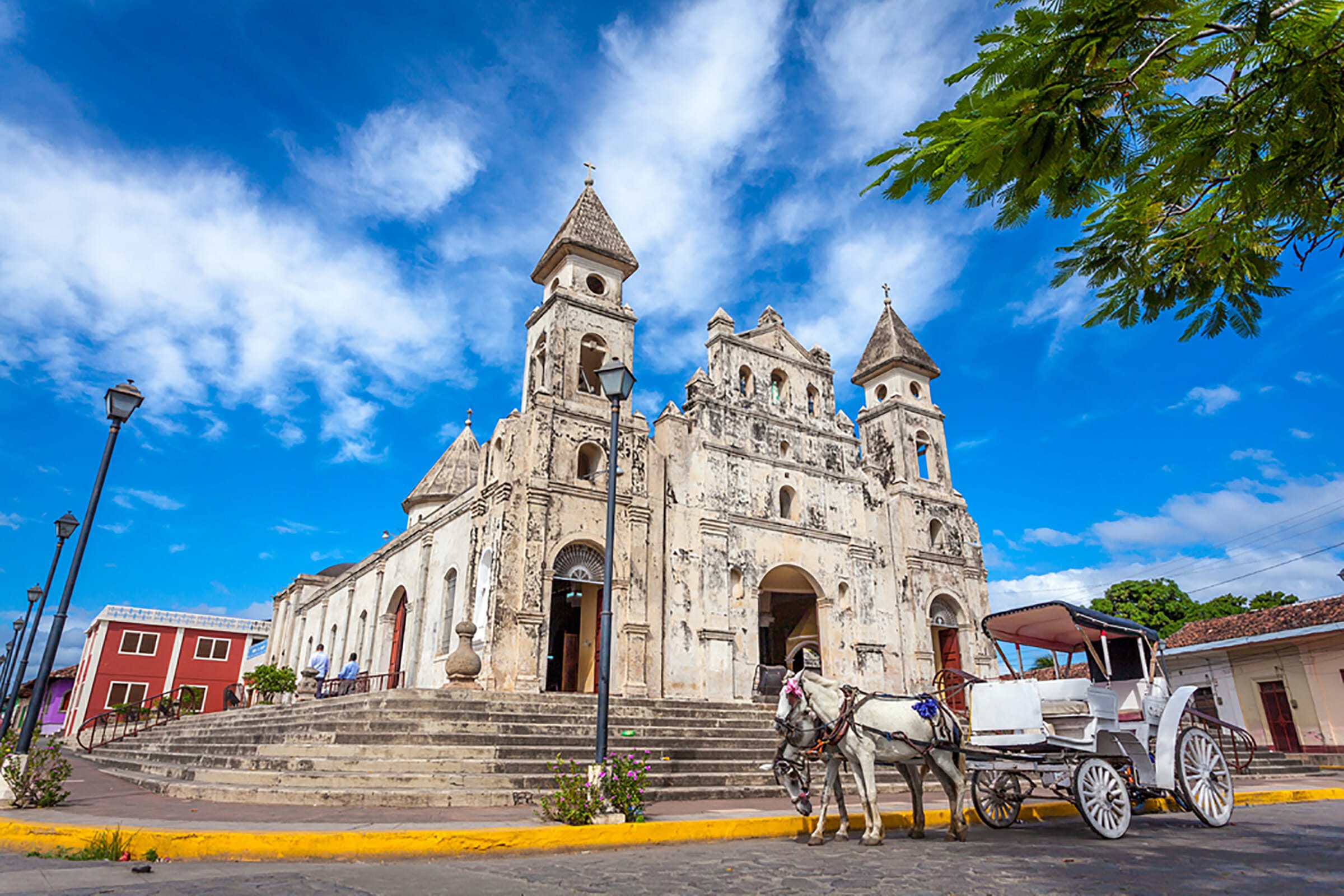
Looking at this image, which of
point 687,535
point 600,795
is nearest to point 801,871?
point 600,795

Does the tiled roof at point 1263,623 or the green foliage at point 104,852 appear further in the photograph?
the tiled roof at point 1263,623

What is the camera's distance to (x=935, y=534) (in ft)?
78.0

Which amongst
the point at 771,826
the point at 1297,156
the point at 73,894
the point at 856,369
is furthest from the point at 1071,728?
the point at 856,369

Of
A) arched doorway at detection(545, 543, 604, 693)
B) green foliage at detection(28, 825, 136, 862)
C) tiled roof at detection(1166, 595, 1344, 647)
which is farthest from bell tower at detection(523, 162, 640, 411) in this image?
tiled roof at detection(1166, 595, 1344, 647)

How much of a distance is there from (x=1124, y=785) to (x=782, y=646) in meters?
16.2

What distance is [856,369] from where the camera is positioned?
85.8ft

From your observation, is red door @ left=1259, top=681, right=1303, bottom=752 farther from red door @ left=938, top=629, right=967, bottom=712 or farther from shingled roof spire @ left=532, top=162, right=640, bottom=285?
shingled roof spire @ left=532, top=162, right=640, bottom=285

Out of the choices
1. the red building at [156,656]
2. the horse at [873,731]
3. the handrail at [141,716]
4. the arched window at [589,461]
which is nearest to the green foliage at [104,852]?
the horse at [873,731]

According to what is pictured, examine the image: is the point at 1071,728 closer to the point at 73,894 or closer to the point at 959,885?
the point at 959,885

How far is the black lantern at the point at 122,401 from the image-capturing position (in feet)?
31.8

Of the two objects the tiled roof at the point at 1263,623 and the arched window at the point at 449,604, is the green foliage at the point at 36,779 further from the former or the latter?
the tiled roof at the point at 1263,623

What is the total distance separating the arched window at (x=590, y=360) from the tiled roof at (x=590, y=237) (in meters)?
2.43

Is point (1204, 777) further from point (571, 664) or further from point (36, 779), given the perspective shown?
point (571, 664)

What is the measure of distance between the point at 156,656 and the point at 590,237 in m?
33.7
